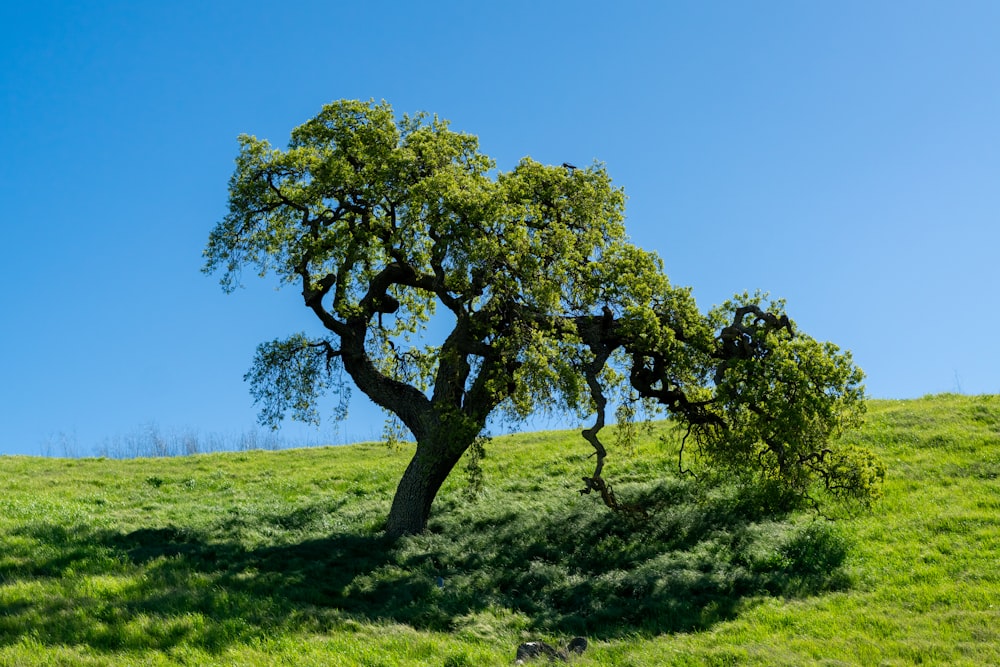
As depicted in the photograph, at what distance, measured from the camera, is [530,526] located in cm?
2692

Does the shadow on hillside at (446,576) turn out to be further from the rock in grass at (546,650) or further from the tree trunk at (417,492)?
the rock in grass at (546,650)

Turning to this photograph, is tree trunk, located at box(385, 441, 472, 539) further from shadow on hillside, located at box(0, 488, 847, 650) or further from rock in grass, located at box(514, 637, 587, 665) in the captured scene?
rock in grass, located at box(514, 637, 587, 665)

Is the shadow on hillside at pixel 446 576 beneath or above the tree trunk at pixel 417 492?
beneath

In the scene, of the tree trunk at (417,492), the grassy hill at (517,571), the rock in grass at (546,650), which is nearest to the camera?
the rock in grass at (546,650)

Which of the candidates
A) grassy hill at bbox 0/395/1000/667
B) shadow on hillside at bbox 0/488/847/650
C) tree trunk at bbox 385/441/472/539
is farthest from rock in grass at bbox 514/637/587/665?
tree trunk at bbox 385/441/472/539

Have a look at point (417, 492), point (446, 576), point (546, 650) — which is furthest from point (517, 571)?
point (546, 650)

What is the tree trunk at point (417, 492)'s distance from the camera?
2725 centimetres

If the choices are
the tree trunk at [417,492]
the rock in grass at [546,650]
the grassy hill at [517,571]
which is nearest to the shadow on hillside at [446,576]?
the grassy hill at [517,571]

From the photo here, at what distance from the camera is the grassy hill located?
17.1m

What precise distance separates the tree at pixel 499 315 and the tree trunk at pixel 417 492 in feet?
0.19

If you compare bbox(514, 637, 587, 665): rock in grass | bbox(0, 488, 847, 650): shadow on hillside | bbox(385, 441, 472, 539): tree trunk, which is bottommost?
bbox(514, 637, 587, 665): rock in grass

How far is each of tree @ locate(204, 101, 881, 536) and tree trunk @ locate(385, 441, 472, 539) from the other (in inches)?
2.3

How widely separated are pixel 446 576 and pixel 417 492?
472 cm

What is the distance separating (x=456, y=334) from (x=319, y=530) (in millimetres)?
8119
